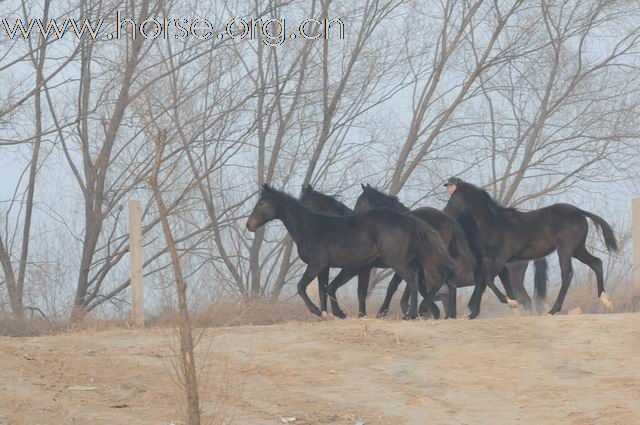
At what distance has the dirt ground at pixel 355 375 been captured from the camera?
8.78 metres

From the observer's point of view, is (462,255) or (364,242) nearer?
(364,242)

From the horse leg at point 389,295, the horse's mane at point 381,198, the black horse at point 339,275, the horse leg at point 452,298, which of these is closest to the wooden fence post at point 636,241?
the black horse at point 339,275

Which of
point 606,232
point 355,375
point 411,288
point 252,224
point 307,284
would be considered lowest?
point 355,375

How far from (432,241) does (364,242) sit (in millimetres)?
863

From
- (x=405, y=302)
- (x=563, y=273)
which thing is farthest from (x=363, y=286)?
(x=563, y=273)

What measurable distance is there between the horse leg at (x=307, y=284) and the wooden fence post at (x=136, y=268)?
2076mm

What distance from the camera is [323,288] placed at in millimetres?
14742

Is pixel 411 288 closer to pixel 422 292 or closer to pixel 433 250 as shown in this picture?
pixel 433 250

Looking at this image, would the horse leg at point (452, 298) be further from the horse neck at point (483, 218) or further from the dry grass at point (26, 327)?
the dry grass at point (26, 327)

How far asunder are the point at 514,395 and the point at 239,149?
13.2 metres

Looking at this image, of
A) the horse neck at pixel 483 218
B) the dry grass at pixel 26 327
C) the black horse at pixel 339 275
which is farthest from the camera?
the dry grass at pixel 26 327

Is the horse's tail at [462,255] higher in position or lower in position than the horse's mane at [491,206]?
lower

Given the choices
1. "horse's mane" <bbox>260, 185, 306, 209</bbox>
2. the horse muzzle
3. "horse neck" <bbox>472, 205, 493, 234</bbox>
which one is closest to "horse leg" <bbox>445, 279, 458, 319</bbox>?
"horse neck" <bbox>472, 205, 493, 234</bbox>

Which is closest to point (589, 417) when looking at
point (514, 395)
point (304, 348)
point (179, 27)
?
point (514, 395)
